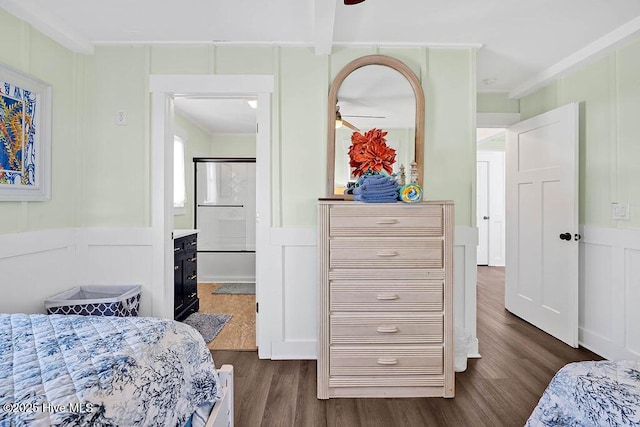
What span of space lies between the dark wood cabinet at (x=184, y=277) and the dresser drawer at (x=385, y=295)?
1.82 metres

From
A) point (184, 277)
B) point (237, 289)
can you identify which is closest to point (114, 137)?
point (184, 277)

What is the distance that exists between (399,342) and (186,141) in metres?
3.85

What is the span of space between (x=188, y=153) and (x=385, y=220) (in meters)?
3.56

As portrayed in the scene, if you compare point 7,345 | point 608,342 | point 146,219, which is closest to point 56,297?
point 146,219

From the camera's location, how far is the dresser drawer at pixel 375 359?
2.06 m

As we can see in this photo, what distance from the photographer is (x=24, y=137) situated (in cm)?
209

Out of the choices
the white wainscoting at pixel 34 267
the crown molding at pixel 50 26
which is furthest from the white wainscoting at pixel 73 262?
the crown molding at pixel 50 26

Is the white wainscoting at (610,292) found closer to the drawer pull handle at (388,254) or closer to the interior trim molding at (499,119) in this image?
the interior trim molding at (499,119)

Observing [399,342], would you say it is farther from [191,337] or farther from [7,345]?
[7,345]

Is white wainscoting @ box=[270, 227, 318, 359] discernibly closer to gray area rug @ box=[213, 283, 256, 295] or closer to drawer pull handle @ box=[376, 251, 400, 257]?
drawer pull handle @ box=[376, 251, 400, 257]

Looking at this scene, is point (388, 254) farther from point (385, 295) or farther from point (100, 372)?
point (100, 372)

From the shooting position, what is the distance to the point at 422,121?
2.55 m

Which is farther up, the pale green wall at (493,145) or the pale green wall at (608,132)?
the pale green wall at (493,145)

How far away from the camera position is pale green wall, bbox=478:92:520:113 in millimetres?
3621
